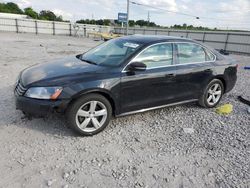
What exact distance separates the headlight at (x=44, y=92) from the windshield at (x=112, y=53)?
99cm

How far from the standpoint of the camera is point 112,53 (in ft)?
12.9

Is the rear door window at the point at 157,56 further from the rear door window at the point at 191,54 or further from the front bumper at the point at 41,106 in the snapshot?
the front bumper at the point at 41,106

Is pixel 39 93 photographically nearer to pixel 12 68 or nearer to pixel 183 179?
pixel 183 179

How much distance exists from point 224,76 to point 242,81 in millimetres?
3139

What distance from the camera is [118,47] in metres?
4.04

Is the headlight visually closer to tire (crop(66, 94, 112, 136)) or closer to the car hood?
the car hood

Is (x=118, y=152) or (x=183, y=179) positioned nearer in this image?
(x=183, y=179)

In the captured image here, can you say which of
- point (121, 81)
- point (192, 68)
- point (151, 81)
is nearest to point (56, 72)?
point (121, 81)

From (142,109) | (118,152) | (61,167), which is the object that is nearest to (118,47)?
(142,109)

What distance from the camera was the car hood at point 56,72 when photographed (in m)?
3.04

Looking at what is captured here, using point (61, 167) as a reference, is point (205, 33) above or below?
above

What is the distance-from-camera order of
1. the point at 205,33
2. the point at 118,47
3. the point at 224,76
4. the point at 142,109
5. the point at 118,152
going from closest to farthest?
the point at 118,152 < the point at 142,109 < the point at 118,47 < the point at 224,76 < the point at 205,33

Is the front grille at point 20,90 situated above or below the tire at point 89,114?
above

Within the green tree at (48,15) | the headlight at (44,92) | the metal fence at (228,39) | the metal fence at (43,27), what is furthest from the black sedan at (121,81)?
the green tree at (48,15)
